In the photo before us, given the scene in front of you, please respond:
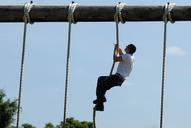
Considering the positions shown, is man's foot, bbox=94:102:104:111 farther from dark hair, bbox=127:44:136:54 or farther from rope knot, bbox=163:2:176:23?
rope knot, bbox=163:2:176:23

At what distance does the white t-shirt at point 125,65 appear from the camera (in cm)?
1038

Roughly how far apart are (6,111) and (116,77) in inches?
1101

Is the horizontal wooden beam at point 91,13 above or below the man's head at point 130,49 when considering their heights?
above

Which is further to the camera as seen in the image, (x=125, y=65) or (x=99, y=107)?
(x=125, y=65)

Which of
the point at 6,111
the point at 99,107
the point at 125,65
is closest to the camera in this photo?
the point at 99,107

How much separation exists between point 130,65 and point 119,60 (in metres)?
0.18

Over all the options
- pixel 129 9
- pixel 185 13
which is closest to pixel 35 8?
pixel 129 9

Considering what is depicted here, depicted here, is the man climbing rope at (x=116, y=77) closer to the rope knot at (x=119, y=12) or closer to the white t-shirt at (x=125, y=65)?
the white t-shirt at (x=125, y=65)

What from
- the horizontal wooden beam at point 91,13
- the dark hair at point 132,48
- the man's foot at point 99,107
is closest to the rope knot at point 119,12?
the horizontal wooden beam at point 91,13

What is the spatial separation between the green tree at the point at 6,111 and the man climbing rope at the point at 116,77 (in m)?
24.1

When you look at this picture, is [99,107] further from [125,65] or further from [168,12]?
[168,12]

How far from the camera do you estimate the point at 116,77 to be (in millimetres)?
10336

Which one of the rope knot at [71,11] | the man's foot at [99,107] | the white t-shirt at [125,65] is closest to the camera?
the man's foot at [99,107]

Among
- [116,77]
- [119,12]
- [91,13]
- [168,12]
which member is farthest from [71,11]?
[168,12]
